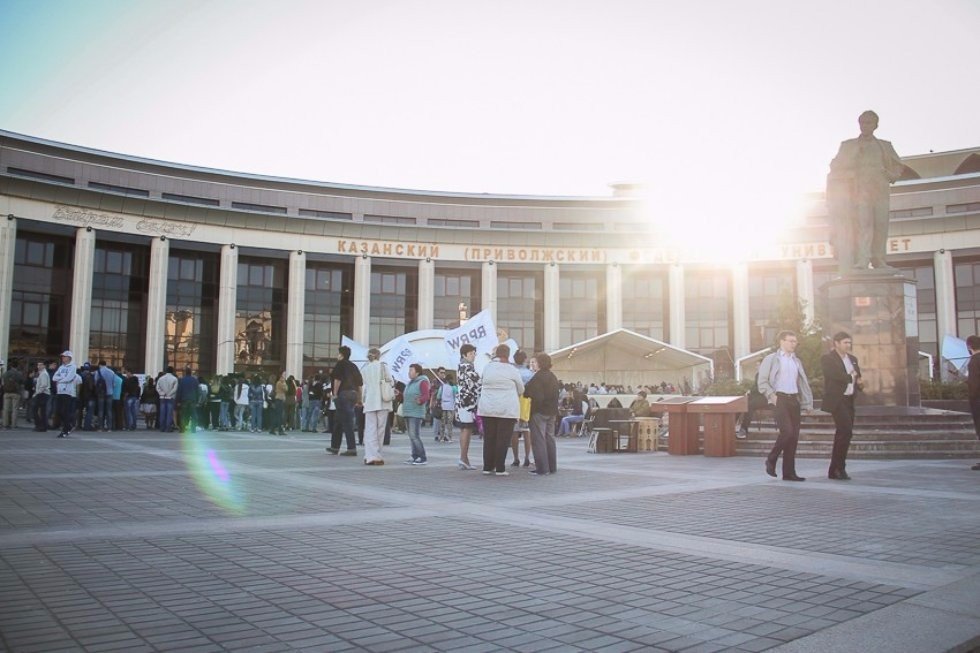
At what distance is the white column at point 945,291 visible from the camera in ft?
162

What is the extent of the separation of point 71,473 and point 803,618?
375 inches

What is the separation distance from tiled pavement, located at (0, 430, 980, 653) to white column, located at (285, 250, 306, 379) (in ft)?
135

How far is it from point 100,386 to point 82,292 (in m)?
24.0

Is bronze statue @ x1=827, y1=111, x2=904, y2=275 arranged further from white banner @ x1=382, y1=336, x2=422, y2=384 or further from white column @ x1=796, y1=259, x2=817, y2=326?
white column @ x1=796, y1=259, x2=817, y2=326

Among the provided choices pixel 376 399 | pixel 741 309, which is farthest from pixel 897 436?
pixel 741 309

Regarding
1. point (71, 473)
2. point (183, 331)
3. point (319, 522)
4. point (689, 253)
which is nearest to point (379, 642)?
point (319, 522)

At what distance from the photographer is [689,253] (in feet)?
180

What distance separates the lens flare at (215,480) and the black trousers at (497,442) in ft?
12.0

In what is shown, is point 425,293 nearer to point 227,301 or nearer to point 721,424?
point 227,301

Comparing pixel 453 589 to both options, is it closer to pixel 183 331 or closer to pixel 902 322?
pixel 902 322

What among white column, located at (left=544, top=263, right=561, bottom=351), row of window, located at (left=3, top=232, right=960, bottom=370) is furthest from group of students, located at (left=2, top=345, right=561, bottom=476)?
white column, located at (left=544, top=263, right=561, bottom=351)

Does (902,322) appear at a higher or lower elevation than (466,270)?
lower

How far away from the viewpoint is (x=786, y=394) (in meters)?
10.8

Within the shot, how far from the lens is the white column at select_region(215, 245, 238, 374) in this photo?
48.8 meters
